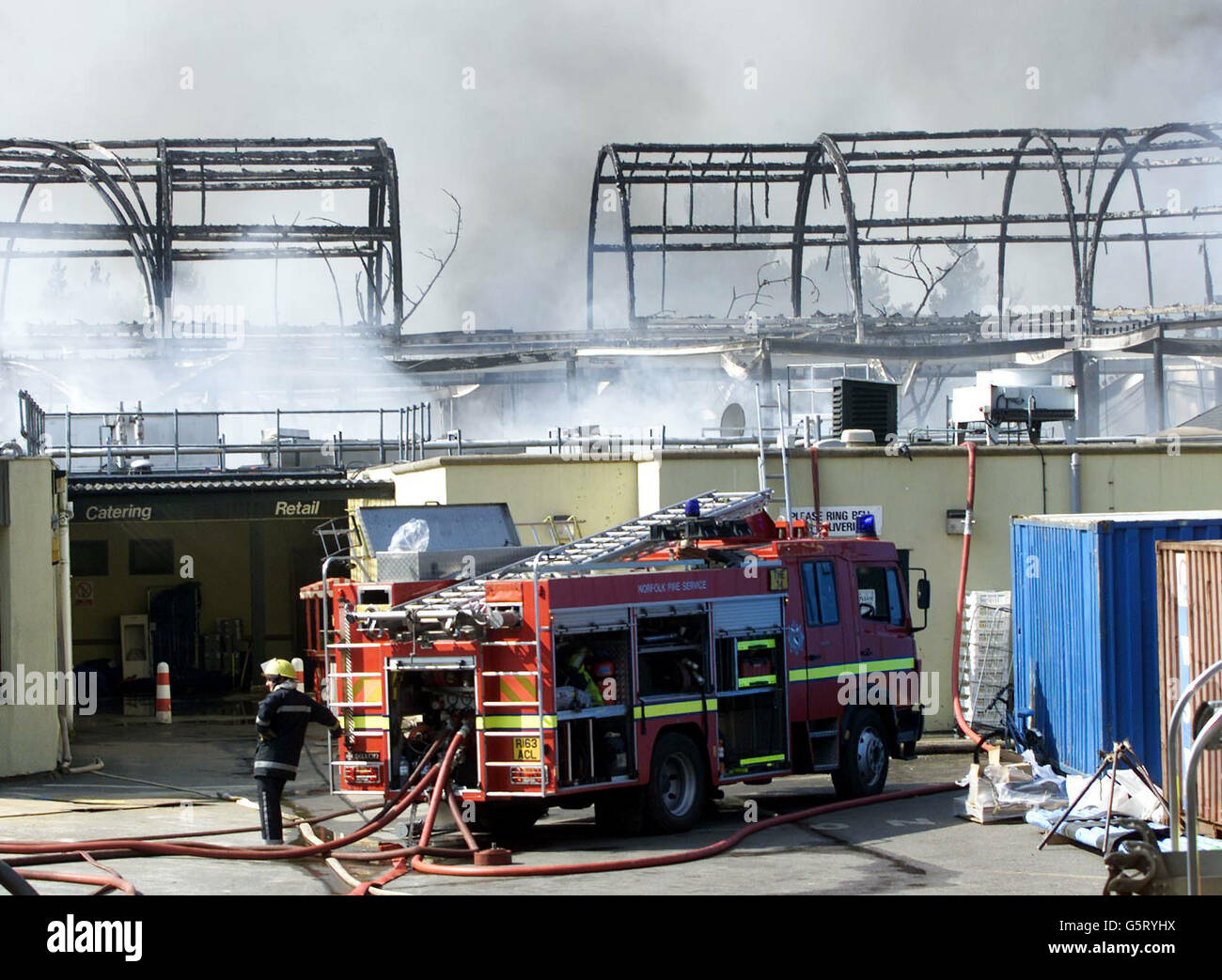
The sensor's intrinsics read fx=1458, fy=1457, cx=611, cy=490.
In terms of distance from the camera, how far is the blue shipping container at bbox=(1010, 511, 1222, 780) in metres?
13.7

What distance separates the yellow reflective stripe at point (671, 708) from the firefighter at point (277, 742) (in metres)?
2.63

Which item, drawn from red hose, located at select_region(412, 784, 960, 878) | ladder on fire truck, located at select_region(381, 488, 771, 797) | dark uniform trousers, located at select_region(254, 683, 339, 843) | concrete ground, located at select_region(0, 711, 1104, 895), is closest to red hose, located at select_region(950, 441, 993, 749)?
concrete ground, located at select_region(0, 711, 1104, 895)

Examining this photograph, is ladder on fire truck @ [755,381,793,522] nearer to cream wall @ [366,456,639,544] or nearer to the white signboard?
the white signboard

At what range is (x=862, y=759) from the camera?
1488 cm

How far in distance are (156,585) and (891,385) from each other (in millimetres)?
15843

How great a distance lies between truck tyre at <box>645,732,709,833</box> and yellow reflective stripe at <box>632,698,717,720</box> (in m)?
0.24

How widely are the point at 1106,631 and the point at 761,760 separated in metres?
3.48

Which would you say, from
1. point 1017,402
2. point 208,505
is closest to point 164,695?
point 208,505

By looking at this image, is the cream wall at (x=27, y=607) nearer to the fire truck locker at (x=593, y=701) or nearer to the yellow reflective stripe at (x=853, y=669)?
the fire truck locker at (x=593, y=701)

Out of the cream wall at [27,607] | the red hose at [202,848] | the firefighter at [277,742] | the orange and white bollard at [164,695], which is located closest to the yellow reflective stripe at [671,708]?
the red hose at [202,848]

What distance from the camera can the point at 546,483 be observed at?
20.0m

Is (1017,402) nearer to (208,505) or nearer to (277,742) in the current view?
(208,505)

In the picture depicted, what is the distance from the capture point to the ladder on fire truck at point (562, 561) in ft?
39.1
